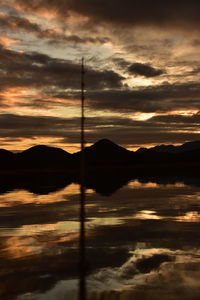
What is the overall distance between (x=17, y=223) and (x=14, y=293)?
38.8 feet

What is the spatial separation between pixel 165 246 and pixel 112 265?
3.79 m

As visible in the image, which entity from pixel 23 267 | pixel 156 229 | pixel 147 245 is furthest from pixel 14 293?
pixel 156 229

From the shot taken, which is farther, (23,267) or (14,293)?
(23,267)

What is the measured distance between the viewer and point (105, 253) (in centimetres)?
1611

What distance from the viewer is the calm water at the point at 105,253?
38.9 ft

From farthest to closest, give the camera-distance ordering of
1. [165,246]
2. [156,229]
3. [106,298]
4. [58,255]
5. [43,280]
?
[156,229] < [165,246] < [58,255] < [43,280] < [106,298]

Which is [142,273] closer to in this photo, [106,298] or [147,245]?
[106,298]

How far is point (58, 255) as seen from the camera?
1579 cm

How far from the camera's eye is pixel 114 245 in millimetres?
17469

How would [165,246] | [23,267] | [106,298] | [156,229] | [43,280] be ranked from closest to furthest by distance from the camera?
[106,298]
[43,280]
[23,267]
[165,246]
[156,229]

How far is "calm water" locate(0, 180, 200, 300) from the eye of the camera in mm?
11852

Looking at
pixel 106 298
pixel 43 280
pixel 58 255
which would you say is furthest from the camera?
pixel 58 255

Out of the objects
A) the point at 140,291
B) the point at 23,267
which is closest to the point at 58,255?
the point at 23,267

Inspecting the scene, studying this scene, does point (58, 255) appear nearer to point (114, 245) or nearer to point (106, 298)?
point (114, 245)
